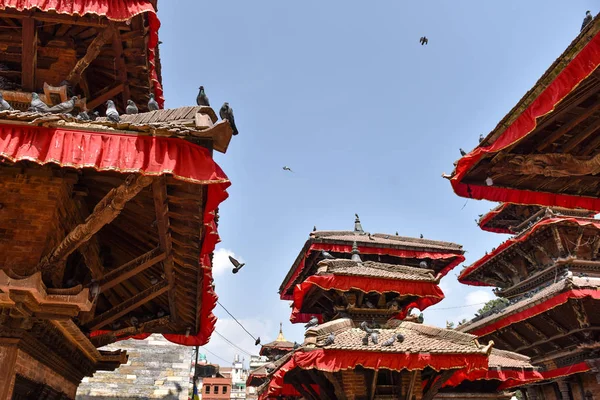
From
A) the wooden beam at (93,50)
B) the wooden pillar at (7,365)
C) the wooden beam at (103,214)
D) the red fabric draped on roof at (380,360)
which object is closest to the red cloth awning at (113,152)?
the wooden beam at (103,214)

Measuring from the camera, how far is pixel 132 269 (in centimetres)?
714

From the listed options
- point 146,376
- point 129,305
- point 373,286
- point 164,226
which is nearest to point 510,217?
point 373,286

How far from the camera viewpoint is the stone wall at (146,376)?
19.0 meters

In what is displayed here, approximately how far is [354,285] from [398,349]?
9.14 ft

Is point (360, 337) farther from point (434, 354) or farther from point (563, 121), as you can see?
point (563, 121)

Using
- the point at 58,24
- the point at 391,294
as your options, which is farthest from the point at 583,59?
the point at 391,294

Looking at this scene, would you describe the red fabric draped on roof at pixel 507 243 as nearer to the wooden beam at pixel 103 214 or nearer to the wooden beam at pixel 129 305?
the wooden beam at pixel 129 305

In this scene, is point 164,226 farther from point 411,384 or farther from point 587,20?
point 411,384

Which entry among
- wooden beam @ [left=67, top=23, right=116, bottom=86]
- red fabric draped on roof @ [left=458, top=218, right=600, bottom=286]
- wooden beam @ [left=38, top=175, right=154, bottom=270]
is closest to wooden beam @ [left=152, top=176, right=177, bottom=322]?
wooden beam @ [left=38, top=175, right=154, bottom=270]

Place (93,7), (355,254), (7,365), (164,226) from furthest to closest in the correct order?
(355,254), (93,7), (164,226), (7,365)

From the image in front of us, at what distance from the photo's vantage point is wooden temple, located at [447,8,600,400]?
17.7 ft

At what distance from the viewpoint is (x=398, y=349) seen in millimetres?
13242

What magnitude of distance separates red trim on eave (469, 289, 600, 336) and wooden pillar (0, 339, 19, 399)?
53.6ft

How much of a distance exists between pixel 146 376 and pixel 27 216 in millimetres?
15381
